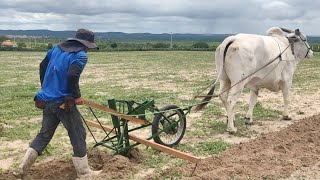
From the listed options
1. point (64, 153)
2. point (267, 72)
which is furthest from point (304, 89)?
point (64, 153)

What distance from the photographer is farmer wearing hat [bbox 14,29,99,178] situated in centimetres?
646

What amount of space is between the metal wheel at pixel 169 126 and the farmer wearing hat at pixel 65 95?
5.48 feet

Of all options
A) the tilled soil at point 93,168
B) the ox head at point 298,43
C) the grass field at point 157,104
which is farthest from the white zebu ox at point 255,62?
the tilled soil at point 93,168

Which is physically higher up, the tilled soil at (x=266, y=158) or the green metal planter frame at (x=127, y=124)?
the green metal planter frame at (x=127, y=124)

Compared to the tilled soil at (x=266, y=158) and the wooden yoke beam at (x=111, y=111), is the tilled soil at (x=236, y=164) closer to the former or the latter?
the tilled soil at (x=266, y=158)

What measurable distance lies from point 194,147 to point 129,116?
211cm

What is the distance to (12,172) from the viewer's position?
6957 millimetres

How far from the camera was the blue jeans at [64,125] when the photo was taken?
6.68 metres

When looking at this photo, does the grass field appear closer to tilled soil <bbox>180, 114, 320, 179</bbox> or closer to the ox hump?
tilled soil <bbox>180, 114, 320, 179</bbox>

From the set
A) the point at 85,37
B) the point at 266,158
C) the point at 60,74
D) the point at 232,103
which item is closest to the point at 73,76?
the point at 60,74

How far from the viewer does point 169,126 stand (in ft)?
27.7

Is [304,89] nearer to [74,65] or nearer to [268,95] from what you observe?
[268,95]

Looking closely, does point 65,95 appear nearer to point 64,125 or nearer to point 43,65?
point 64,125

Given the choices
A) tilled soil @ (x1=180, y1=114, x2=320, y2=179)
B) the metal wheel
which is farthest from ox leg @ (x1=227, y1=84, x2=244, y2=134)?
the metal wheel
